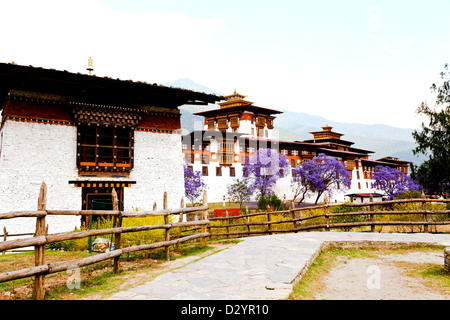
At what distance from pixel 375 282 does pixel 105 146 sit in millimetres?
12691

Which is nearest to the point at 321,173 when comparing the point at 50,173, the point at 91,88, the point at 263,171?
the point at 263,171

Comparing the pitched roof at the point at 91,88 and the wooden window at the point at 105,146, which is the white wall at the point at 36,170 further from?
the pitched roof at the point at 91,88

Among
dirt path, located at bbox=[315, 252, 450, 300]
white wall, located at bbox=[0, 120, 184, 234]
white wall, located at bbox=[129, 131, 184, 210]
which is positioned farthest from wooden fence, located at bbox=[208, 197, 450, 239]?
white wall, located at bbox=[0, 120, 184, 234]

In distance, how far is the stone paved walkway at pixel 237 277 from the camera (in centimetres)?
463

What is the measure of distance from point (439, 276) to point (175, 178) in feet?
40.3

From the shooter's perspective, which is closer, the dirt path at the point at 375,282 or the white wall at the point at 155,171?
the dirt path at the point at 375,282

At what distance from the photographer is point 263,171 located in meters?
41.0

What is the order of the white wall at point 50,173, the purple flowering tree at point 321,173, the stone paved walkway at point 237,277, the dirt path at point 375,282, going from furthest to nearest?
1. the purple flowering tree at point 321,173
2. the white wall at point 50,173
3. the dirt path at point 375,282
4. the stone paved walkway at point 237,277

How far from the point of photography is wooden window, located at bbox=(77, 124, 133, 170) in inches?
571

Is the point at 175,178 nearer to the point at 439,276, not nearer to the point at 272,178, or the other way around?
the point at 439,276

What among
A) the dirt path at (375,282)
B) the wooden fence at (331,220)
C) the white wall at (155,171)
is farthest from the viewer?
the white wall at (155,171)

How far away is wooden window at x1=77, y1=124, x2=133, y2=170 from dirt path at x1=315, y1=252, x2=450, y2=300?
11064 millimetres

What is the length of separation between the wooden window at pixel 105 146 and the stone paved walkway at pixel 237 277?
8749 mm

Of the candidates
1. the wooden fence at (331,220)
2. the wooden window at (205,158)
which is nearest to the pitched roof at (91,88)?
the wooden fence at (331,220)
